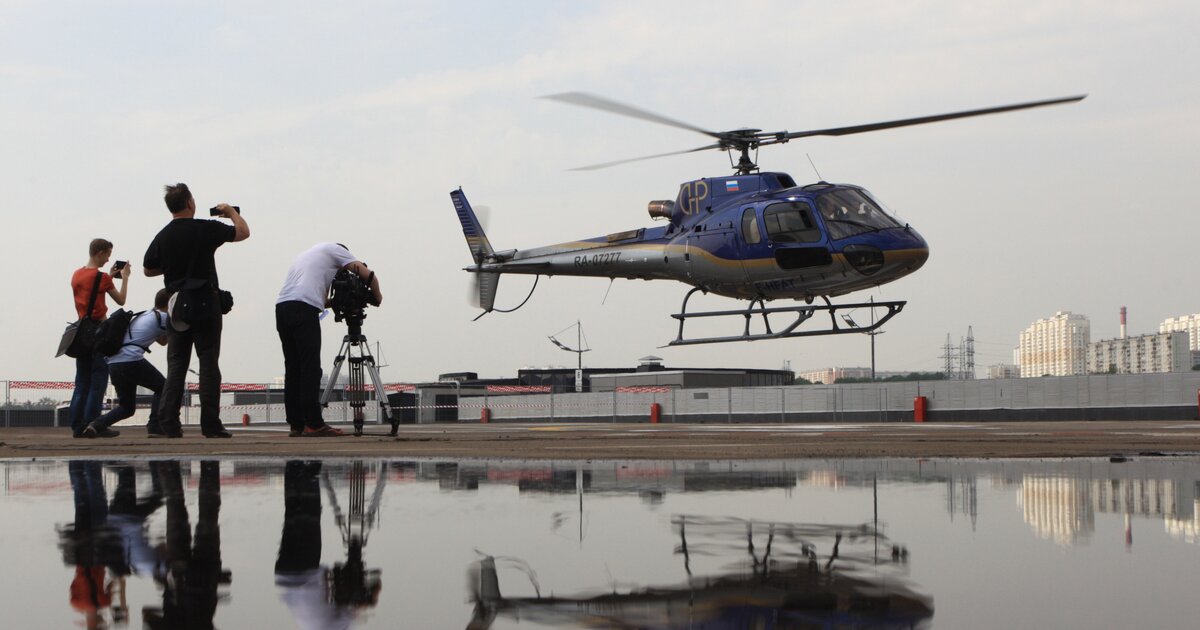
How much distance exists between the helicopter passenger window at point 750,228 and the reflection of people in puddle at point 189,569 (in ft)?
47.0

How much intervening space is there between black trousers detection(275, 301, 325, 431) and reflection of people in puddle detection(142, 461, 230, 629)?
4.75 m

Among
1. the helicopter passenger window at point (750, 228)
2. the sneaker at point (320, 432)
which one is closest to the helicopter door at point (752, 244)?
the helicopter passenger window at point (750, 228)

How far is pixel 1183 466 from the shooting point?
20.2 ft

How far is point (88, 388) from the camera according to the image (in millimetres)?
11641

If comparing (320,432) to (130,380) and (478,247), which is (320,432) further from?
(478,247)

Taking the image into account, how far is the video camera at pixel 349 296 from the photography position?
9.78 m

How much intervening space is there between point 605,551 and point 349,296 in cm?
704

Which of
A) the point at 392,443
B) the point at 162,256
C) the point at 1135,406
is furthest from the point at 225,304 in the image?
the point at 1135,406

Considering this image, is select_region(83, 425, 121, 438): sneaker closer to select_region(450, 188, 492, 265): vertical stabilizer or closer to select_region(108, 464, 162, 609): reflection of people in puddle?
select_region(108, 464, 162, 609): reflection of people in puddle

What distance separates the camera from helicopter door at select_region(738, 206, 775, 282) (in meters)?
18.3

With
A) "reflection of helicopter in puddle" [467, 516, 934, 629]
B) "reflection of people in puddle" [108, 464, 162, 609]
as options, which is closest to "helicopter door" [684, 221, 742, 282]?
"reflection of people in puddle" [108, 464, 162, 609]

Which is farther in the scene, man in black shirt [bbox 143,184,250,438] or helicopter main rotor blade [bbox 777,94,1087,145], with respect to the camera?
helicopter main rotor blade [bbox 777,94,1087,145]

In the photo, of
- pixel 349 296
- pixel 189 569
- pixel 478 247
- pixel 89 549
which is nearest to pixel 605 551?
pixel 189 569

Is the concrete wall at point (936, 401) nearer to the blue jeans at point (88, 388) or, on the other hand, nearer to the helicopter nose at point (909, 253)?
the helicopter nose at point (909, 253)
